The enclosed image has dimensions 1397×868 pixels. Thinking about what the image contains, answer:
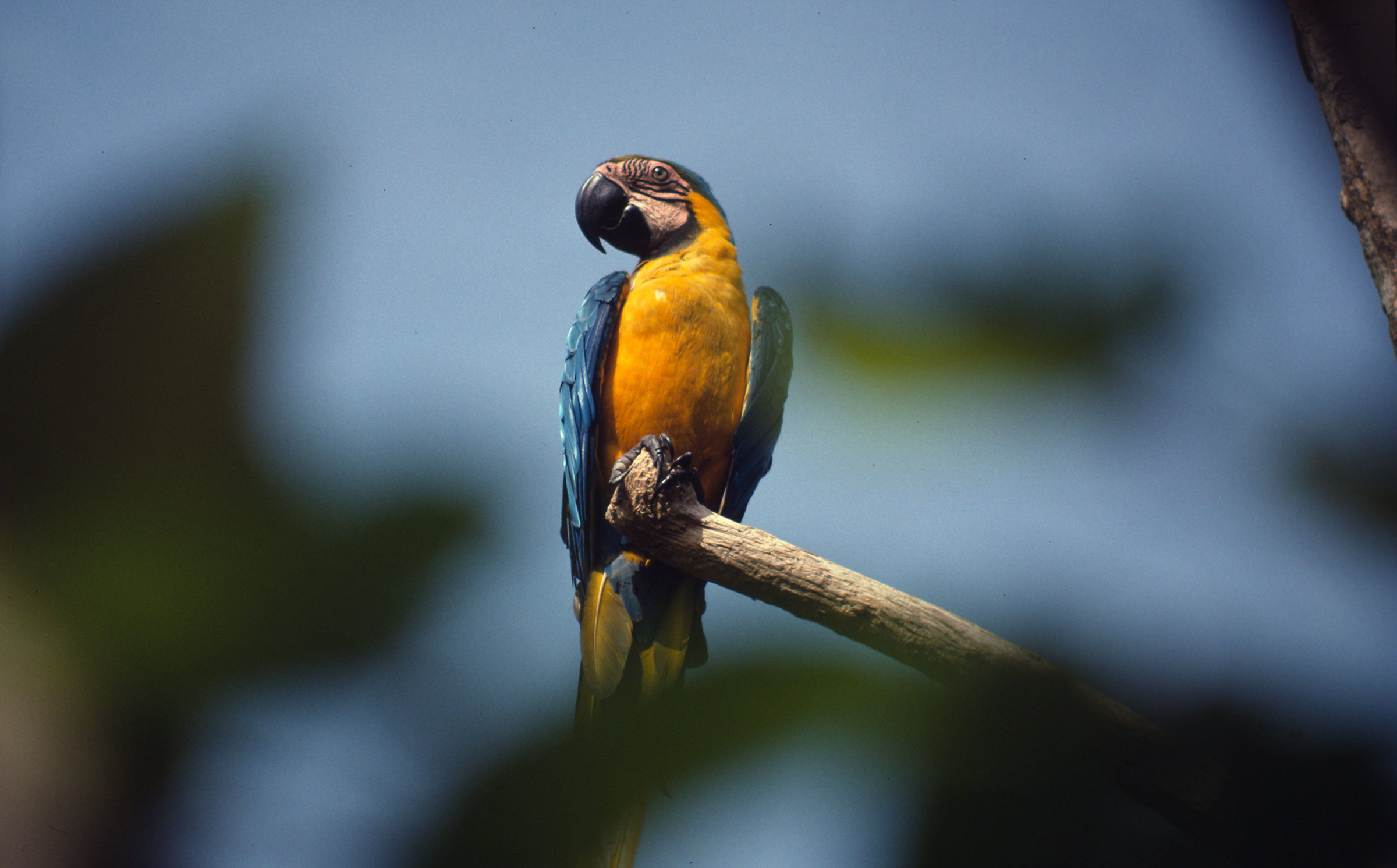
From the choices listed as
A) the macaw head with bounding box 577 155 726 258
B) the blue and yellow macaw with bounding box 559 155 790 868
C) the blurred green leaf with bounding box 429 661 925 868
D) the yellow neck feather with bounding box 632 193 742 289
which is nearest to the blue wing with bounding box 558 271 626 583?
the blue and yellow macaw with bounding box 559 155 790 868

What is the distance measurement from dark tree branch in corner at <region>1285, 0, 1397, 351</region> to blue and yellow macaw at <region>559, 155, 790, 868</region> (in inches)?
42.2

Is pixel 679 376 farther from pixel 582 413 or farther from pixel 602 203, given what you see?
pixel 602 203

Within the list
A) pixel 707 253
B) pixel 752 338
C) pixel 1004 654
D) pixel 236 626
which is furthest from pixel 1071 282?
pixel 707 253

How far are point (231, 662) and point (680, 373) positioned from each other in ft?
4.51

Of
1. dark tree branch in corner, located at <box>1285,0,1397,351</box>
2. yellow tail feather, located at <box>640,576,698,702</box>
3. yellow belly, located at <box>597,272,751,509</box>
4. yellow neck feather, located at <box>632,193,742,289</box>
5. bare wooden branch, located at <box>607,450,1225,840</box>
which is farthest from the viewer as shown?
yellow neck feather, located at <box>632,193,742,289</box>

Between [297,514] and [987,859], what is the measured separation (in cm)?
45

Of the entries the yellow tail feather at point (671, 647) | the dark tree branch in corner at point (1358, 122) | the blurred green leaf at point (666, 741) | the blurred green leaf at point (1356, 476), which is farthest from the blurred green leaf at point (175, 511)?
the yellow tail feather at point (671, 647)

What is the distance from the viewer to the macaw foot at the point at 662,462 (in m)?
1.45

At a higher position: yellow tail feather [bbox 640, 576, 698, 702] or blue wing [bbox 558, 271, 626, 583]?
blue wing [bbox 558, 271, 626, 583]

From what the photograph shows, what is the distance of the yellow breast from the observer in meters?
1.72

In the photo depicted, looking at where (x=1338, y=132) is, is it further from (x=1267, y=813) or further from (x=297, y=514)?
(x=297, y=514)

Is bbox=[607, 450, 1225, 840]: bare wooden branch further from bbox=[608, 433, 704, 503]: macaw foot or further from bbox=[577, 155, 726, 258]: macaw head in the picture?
bbox=[577, 155, 726, 258]: macaw head

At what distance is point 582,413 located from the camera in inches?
69.6

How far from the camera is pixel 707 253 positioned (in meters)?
1.96
